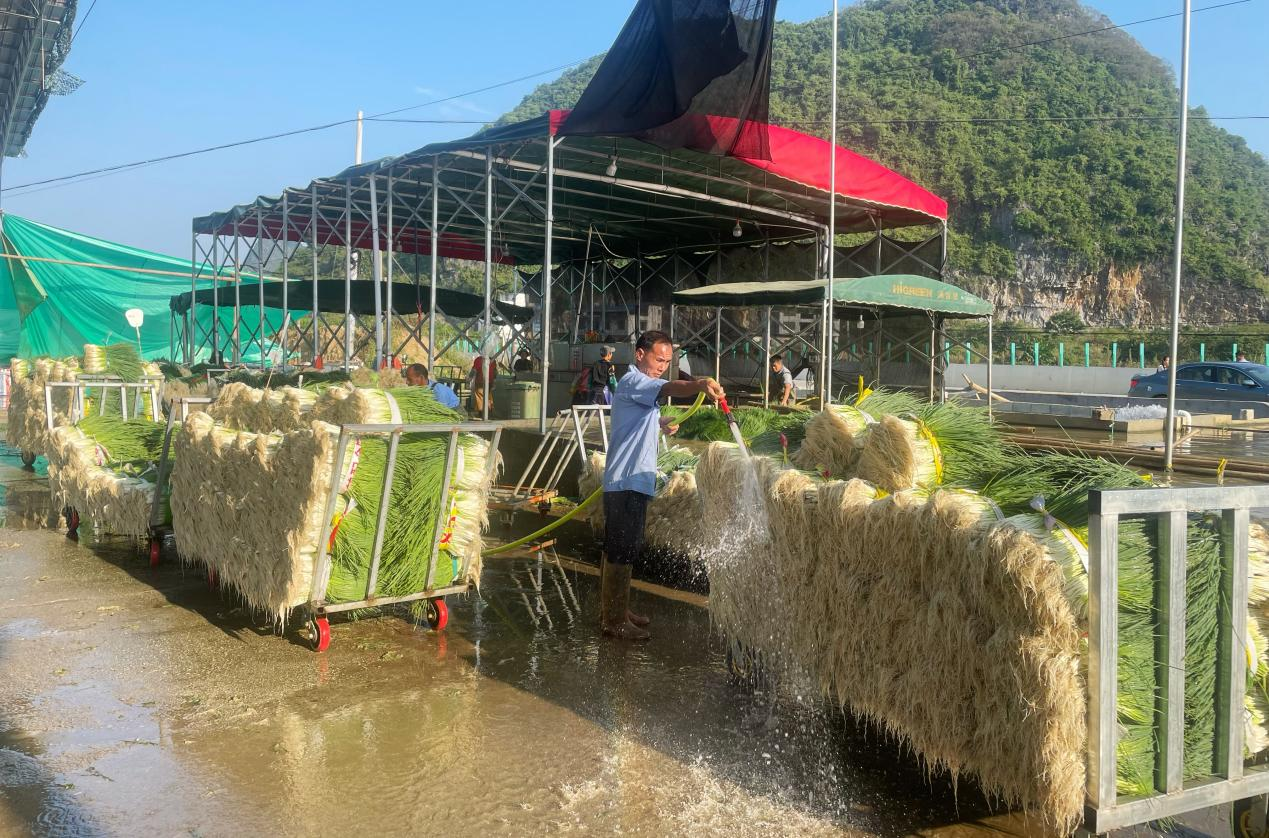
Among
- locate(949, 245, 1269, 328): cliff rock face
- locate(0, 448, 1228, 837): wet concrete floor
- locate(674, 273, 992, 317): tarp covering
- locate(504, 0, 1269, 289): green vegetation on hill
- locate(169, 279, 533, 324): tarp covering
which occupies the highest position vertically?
locate(504, 0, 1269, 289): green vegetation on hill

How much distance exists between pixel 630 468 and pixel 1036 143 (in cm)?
6063

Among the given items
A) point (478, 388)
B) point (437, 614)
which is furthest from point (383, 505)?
point (478, 388)

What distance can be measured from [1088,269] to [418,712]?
5785 centimetres

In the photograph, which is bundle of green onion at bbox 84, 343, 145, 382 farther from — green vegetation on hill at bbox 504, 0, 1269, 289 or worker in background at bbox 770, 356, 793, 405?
green vegetation on hill at bbox 504, 0, 1269, 289

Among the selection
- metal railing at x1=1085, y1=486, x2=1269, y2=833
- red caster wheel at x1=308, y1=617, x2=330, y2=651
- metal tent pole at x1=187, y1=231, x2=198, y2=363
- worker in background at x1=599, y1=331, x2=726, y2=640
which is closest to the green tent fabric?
metal tent pole at x1=187, y1=231, x2=198, y2=363

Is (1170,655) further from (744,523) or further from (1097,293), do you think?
(1097,293)

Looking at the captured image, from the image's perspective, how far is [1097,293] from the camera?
178 ft

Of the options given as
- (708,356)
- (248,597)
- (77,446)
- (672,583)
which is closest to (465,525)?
(248,597)

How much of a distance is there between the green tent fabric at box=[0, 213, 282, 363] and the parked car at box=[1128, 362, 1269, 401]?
84.1 feet

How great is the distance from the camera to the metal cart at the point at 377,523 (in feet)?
16.1

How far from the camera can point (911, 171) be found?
57.3 metres

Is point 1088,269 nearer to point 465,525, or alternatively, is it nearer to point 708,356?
point 708,356

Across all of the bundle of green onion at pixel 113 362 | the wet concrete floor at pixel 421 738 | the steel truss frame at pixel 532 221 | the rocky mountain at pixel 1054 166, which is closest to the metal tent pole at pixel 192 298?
the steel truss frame at pixel 532 221

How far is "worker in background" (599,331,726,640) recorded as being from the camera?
5.38m
